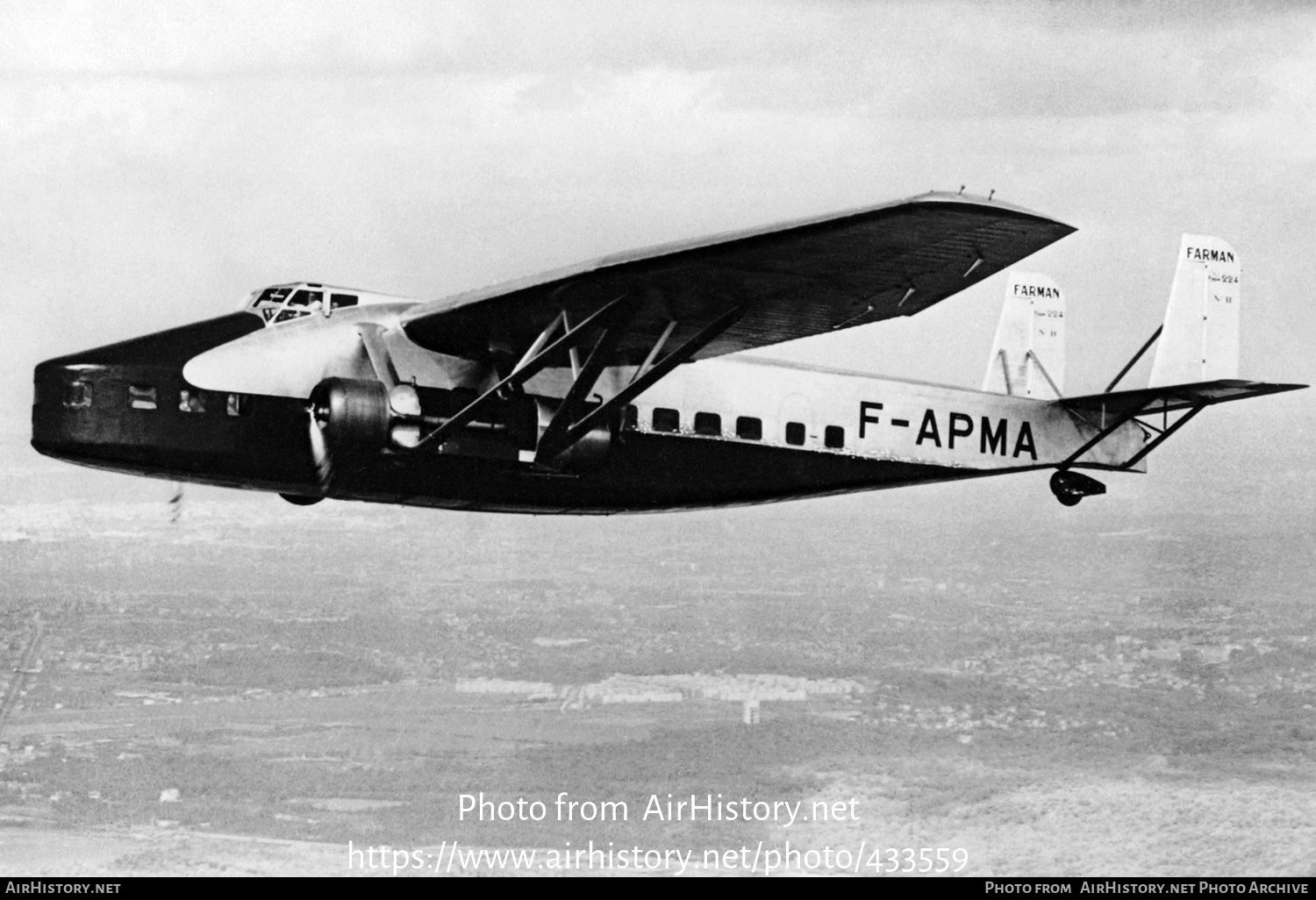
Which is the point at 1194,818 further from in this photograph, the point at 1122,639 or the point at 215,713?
the point at 215,713

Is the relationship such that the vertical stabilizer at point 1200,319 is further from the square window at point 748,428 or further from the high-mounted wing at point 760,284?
the high-mounted wing at point 760,284

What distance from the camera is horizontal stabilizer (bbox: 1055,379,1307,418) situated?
15.3 m

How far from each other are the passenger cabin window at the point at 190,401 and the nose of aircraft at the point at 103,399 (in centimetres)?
4

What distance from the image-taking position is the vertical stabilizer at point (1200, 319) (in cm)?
1752

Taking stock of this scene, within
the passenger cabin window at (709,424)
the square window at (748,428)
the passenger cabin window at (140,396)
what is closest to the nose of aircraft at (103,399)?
the passenger cabin window at (140,396)

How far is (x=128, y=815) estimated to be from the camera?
35.1 metres

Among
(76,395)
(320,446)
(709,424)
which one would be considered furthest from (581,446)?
(76,395)

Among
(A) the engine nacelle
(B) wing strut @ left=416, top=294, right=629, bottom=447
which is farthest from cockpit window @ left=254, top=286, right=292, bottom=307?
(B) wing strut @ left=416, top=294, right=629, bottom=447

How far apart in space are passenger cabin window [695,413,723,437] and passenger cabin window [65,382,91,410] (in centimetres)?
549

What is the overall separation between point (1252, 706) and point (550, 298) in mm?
29590

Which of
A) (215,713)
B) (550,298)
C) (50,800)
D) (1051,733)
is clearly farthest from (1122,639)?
(550,298)

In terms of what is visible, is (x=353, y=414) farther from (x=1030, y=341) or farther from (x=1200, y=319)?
(x=1200, y=319)

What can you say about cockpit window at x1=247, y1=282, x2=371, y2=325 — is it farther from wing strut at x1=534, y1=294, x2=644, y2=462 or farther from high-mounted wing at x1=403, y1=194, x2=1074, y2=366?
wing strut at x1=534, y1=294, x2=644, y2=462

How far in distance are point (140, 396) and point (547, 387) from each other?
11.7 ft
